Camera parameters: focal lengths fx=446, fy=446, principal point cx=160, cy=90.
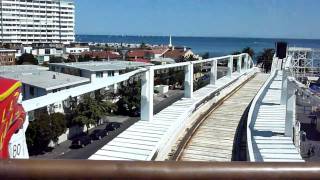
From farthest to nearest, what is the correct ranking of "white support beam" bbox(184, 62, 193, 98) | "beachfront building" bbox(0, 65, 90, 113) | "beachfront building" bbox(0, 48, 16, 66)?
"beachfront building" bbox(0, 48, 16, 66)
"beachfront building" bbox(0, 65, 90, 113)
"white support beam" bbox(184, 62, 193, 98)

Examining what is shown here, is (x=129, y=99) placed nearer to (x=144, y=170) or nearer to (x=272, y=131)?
(x=272, y=131)

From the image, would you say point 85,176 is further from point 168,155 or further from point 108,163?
point 168,155

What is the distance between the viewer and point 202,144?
11414mm

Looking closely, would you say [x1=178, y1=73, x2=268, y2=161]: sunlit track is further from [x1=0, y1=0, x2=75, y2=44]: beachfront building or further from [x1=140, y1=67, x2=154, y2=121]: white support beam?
[x1=0, y1=0, x2=75, y2=44]: beachfront building

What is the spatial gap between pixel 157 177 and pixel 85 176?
0.19 metres

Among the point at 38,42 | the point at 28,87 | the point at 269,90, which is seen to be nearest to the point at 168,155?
the point at 269,90

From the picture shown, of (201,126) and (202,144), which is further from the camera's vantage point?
(201,126)

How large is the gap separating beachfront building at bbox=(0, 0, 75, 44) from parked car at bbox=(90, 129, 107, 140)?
246 ft

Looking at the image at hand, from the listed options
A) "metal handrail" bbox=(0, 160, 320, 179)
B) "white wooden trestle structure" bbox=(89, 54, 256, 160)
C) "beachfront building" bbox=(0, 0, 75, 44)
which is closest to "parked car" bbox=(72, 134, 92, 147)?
"white wooden trestle structure" bbox=(89, 54, 256, 160)

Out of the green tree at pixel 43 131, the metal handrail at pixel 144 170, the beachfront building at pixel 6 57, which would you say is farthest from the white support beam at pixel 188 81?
the beachfront building at pixel 6 57

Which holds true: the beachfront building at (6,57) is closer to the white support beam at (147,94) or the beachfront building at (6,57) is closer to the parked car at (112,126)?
the parked car at (112,126)

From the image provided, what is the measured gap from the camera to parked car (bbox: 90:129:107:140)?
22719 millimetres

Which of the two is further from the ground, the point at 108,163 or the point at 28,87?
the point at 108,163

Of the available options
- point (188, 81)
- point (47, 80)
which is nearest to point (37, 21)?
point (47, 80)
